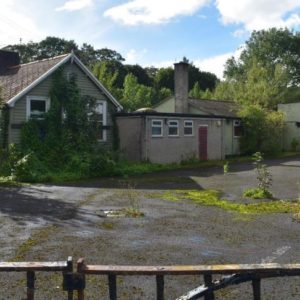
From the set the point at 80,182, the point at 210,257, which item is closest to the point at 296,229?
the point at 210,257

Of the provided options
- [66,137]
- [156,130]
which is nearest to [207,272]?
[66,137]

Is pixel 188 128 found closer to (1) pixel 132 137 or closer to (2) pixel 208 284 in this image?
(1) pixel 132 137

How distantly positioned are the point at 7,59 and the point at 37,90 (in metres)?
6.48

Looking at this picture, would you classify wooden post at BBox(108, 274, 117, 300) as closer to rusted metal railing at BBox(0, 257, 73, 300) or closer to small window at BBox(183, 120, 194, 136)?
rusted metal railing at BBox(0, 257, 73, 300)

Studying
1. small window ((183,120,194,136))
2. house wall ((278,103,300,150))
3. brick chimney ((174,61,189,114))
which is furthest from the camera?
house wall ((278,103,300,150))

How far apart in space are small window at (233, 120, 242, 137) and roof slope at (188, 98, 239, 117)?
1.01 m

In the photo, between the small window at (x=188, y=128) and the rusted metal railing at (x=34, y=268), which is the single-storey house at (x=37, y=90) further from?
the rusted metal railing at (x=34, y=268)

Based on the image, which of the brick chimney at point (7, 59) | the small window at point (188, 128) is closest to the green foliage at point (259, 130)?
the small window at point (188, 128)

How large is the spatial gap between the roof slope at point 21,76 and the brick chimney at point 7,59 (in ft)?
3.23

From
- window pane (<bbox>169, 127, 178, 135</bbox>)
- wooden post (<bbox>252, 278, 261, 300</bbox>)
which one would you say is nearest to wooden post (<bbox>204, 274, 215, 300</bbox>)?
wooden post (<bbox>252, 278, 261, 300</bbox>)

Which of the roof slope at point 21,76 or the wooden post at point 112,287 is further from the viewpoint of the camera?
the roof slope at point 21,76

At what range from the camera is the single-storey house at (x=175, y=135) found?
84.3 ft

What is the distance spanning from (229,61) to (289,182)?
58312 millimetres

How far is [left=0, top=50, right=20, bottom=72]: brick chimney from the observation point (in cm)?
2776
